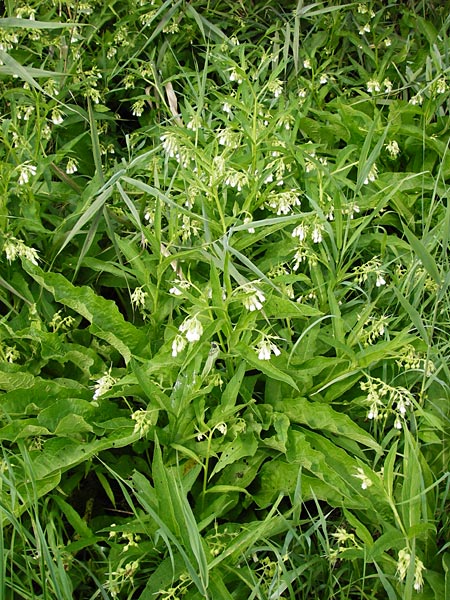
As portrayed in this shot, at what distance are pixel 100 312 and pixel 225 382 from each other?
0.43 metres

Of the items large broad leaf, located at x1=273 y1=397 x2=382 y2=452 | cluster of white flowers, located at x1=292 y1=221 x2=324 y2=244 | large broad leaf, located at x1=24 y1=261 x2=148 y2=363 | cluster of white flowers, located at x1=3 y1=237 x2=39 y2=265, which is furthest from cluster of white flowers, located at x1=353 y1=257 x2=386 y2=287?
cluster of white flowers, located at x1=3 y1=237 x2=39 y2=265

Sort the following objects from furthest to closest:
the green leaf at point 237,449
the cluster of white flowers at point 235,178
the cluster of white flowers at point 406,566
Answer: the cluster of white flowers at point 235,178
the green leaf at point 237,449
the cluster of white flowers at point 406,566

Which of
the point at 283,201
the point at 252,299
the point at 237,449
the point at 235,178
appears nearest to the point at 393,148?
the point at 283,201

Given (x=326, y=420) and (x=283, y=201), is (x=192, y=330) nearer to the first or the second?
(x=326, y=420)

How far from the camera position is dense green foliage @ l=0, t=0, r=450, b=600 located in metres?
Answer: 1.65

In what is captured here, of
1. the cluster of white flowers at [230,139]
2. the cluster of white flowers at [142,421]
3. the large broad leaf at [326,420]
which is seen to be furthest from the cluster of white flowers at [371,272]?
the cluster of white flowers at [142,421]

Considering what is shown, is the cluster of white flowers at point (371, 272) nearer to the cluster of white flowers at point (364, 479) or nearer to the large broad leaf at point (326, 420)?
the large broad leaf at point (326, 420)

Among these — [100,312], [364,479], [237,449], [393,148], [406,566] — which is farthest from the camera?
[393,148]

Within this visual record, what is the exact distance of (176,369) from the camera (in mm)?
1892

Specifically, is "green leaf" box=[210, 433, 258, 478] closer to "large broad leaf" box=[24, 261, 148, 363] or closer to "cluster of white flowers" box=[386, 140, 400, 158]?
"large broad leaf" box=[24, 261, 148, 363]

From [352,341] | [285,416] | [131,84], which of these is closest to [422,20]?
[131,84]

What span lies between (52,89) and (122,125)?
0.66m

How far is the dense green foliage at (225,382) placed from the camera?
1.65 meters

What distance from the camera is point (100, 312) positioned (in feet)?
6.73
